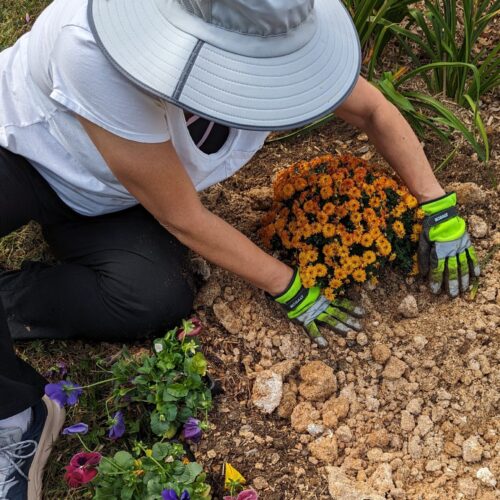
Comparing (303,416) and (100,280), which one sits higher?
(100,280)

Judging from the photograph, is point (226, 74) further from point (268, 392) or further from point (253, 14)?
point (268, 392)

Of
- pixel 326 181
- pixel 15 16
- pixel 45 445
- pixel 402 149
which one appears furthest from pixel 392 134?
pixel 15 16

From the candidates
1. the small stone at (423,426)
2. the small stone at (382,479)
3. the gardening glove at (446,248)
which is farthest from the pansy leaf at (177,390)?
the gardening glove at (446,248)

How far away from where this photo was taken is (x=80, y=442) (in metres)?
2.06

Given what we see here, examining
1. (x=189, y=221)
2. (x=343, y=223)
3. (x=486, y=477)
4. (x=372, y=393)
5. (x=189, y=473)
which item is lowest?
(x=486, y=477)

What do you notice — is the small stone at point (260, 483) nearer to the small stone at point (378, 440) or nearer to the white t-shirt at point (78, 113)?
the small stone at point (378, 440)

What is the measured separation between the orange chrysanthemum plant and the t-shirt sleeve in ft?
2.31

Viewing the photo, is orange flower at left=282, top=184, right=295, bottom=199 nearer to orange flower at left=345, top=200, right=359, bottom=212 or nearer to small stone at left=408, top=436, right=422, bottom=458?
orange flower at left=345, top=200, right=359, bottom=212

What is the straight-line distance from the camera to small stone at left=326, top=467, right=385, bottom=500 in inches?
70.2

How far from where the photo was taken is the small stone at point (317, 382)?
200 cm

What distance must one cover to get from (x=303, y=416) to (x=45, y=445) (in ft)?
2.42

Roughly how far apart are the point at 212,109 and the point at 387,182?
103 centimetres

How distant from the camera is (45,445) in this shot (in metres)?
1.98

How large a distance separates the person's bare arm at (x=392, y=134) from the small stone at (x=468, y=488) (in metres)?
0.84
